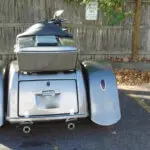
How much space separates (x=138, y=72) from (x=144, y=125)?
122 inches

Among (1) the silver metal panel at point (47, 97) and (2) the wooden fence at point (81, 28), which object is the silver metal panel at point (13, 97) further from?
(2) the wooden fence at point (81, 28)

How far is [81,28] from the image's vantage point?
321 inches

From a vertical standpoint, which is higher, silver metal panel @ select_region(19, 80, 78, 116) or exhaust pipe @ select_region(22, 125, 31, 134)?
silver metal panel @ select_region(19, 80, 78, 116)

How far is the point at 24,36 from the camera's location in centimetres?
448

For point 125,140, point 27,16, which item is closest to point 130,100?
point 125,140

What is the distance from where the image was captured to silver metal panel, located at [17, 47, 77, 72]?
413cm

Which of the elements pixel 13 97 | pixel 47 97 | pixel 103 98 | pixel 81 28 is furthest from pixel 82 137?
pixel 81 28

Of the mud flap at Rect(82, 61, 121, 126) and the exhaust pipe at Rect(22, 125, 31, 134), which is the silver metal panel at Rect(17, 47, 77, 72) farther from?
the exhaust pipe at Rect(22, 125, 31, 134)

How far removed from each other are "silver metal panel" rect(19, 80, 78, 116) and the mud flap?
0.79 ft

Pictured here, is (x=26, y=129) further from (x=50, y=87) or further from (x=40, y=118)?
(x=50, y=87)

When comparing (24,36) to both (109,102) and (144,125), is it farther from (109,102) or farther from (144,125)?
(144,125)

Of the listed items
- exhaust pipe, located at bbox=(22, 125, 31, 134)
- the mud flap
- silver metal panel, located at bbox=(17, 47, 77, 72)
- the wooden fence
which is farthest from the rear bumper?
the wooden fence

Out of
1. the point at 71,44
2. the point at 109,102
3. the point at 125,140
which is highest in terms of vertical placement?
the point at 71,44

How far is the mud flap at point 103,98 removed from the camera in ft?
14.6
